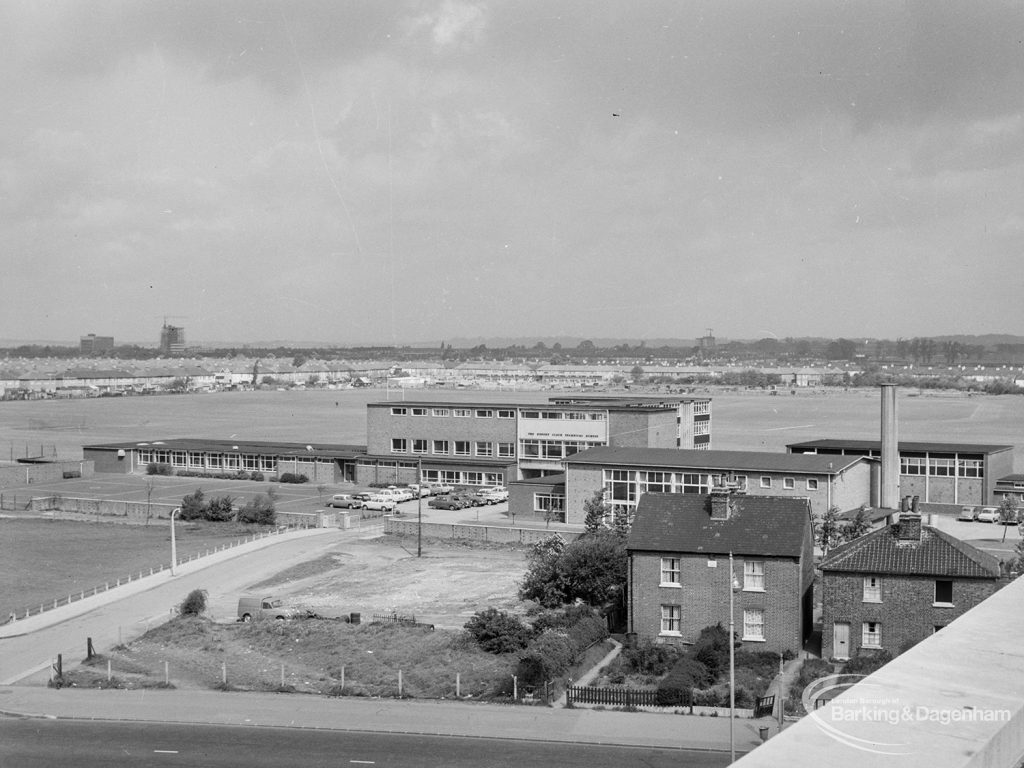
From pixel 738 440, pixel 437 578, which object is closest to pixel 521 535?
pixel 437 578

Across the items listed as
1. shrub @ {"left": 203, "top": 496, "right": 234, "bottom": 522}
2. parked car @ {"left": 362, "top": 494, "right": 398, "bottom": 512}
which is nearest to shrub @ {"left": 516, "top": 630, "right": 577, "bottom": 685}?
parked car @ {"left": 362, "top": 494, "right": 398, "bottom": 512}

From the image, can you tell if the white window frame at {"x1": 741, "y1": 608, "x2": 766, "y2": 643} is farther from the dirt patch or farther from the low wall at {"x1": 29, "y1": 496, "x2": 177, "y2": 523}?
the low wall at {"x1": 29, "y1": 496, "x2": 177, "y2": 523}

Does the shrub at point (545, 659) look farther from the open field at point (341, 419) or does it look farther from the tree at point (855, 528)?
the open field at point (341, 419)

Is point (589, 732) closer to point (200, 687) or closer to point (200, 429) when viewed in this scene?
point (200, 687)

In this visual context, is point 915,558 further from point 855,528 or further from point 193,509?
point 193,509

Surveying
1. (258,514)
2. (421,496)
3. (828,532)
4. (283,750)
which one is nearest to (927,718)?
(283,750)

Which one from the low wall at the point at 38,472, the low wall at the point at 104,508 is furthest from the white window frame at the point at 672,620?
the low wall at the point at 38,472
